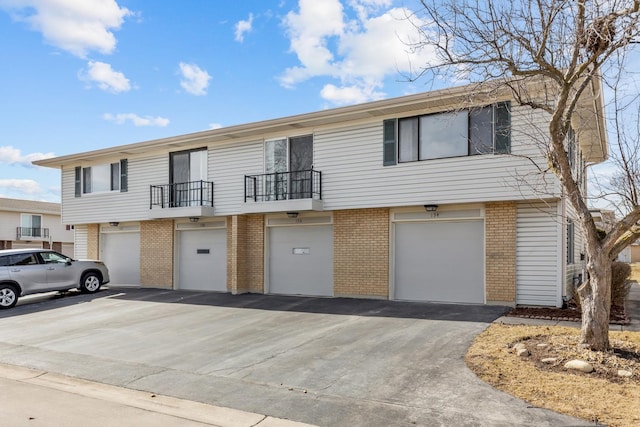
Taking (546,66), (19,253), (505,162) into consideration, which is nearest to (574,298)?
(505,162)

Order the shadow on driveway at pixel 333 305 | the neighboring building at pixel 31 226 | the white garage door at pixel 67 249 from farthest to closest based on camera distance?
1. the white garage door at pixel 67 249
2. the neighboring building at pixel 31 226
3. the shadow on driveway at pixel 333 305

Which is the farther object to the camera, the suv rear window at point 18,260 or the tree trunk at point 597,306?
the suv rear window at point 18,260

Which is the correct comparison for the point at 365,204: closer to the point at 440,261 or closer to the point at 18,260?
the point at 440,261

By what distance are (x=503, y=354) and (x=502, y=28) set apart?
16.1 feet

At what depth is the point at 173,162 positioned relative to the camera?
58.6 ft

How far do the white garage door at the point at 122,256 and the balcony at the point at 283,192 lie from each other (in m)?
6.37

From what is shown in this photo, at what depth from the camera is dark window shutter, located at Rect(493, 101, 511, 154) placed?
11539 mm

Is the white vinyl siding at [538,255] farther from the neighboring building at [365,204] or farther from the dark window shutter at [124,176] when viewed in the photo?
the dark window shutter at [124,176]

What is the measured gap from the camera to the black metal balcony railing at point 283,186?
14.5m

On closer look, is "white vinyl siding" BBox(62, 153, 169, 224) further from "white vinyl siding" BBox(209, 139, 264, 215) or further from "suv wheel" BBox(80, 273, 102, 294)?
"suv wheel" BBox(80, 273, 102, 294)

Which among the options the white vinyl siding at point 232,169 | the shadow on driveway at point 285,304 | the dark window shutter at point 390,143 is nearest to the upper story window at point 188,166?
the white vinyl siding at point 232,169

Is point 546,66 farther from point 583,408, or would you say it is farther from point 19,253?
point 19,253

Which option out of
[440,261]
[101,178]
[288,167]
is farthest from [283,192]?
[101,178]

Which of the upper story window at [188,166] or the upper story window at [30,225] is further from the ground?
the upper story window at [188,166]
